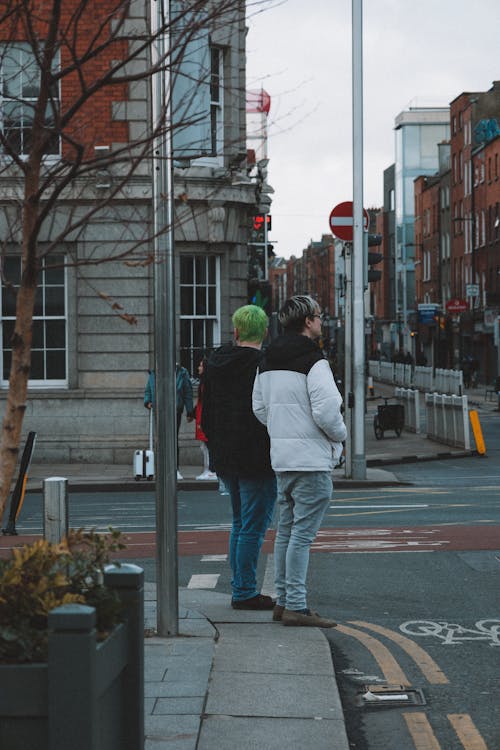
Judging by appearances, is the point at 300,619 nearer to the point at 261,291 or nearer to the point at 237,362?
the point at 237,362

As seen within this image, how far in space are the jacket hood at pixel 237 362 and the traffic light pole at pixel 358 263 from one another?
11.7m

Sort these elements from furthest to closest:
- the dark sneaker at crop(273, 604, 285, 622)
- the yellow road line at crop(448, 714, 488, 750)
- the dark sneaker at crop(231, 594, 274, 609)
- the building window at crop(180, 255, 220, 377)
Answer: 1. the building window at crop(180, 255, 220, 377)
2. the dark sneaker at crop(231, 594, 274, 609)
3. the dark sneaker at crop(273, 604, 285, 622)
4. the yellow road line at crop(448, 714, 488, 750)

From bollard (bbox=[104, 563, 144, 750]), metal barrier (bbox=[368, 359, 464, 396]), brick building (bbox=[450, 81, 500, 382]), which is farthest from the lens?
brick building (bbox=[450, 81, 500, 382])

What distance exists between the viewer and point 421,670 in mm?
7047

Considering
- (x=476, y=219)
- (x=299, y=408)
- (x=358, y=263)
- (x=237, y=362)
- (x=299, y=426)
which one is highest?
(x=476, y=219)

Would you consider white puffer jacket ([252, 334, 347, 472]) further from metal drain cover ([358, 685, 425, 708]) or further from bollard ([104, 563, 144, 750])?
bollard ([104, 563, 144, 750])

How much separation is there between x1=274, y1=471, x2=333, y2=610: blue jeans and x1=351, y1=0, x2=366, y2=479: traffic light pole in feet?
40.0

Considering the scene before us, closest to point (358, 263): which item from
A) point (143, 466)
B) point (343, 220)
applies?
point (343, 220)

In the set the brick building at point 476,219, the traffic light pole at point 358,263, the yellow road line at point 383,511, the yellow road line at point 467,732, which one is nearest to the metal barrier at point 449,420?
the traffic light pole at point 358,263

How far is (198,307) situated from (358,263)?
18.8 feet

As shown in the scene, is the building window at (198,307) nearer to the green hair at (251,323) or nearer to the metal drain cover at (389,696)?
the green hair at (251,323)

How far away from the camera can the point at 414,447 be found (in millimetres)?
28297

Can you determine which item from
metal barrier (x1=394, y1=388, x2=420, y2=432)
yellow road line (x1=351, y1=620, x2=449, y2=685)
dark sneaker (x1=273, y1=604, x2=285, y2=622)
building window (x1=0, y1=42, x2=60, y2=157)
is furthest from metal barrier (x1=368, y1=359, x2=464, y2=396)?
dark sneaker (x1=273, y1=604, x2=285, y2=622)

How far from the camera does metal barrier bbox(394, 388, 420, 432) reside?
109ft
